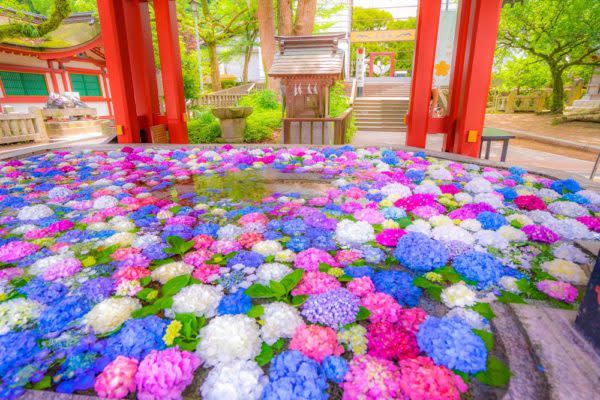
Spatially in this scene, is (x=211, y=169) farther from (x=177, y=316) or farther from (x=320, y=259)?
(x=177, y=316)

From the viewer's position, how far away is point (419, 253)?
5.91 ft

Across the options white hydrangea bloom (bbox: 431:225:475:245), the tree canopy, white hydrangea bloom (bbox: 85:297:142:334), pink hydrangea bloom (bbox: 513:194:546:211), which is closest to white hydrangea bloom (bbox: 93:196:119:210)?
white hydrangea bloom (bbox: 85:297:142:334)

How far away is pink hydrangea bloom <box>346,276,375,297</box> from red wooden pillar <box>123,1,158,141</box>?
5611 mm

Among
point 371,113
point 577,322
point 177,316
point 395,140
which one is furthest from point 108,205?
point 371,113

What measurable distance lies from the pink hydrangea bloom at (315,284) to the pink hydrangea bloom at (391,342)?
310 millimetres

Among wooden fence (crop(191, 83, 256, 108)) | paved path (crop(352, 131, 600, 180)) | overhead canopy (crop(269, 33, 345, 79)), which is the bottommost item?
paved path (crop(352, 131, 600, 180))

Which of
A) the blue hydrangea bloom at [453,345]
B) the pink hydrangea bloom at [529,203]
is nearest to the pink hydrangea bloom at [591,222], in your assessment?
the pink hydrangea bloom at [529,203]

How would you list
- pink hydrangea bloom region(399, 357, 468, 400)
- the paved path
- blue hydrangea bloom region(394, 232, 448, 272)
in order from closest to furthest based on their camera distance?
1. pink hydrangea bloom region(399, 357, 468, 400)
2. blue hydrangea bloom region(394, 232, 448, 272)
3. the paved path

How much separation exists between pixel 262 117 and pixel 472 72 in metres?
8.07

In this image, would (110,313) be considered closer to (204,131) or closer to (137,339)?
(137,339)

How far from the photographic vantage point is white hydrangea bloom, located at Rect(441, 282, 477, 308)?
145cm

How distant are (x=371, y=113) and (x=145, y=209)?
14.5 metres

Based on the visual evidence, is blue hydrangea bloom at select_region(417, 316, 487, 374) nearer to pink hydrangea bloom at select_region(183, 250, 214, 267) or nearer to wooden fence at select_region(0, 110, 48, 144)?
pink hydrangea bloom at select_region(183, 250, 214, 267)

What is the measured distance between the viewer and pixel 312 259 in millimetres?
1813
